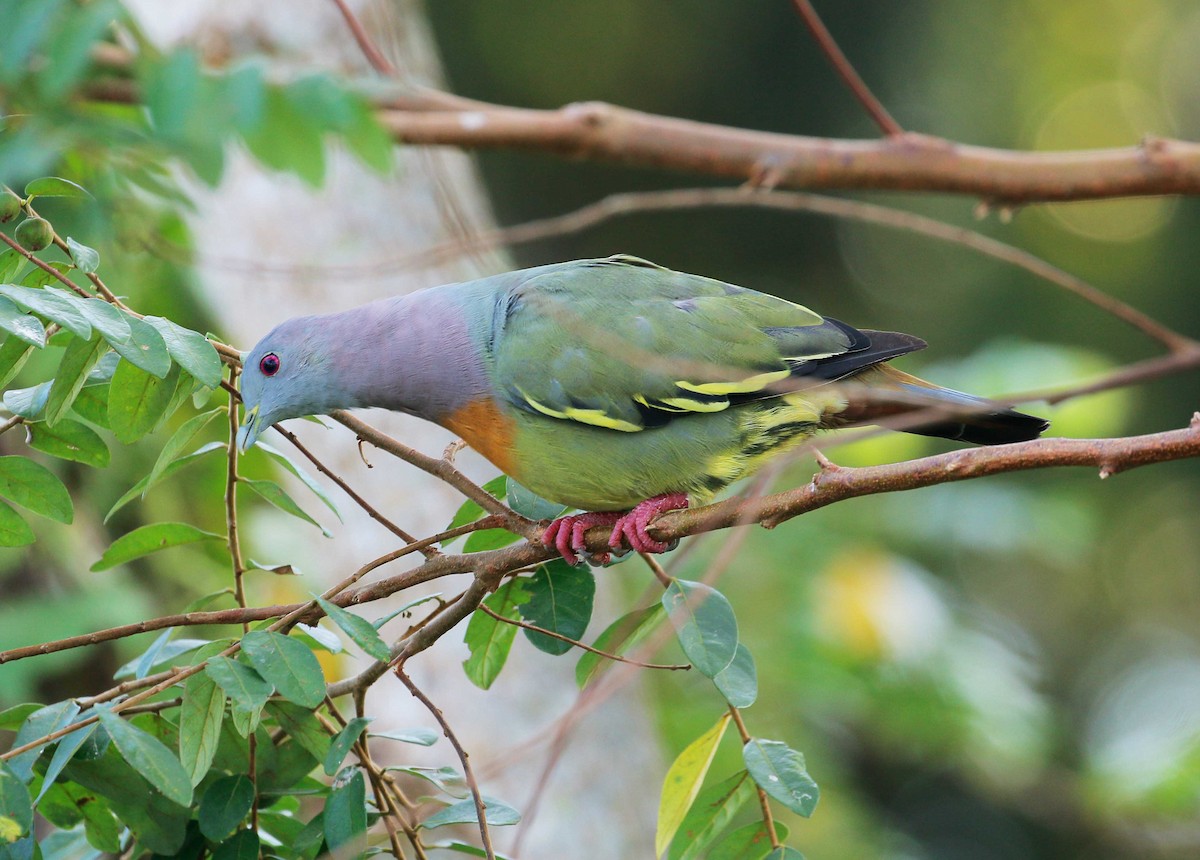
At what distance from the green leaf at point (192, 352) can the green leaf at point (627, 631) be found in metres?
0.93

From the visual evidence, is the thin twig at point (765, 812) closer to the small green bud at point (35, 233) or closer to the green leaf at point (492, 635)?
the green leaf at point (492, 635)

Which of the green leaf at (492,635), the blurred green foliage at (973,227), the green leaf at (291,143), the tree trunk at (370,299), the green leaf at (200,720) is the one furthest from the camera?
the blurred green foliage at (973,227)

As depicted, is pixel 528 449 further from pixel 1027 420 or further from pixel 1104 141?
pixel 1104 141

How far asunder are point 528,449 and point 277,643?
3.51 feet

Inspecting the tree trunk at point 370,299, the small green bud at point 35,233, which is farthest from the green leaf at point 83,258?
the tree trunk at point 370,299

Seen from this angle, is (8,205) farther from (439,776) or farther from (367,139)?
(439,776)

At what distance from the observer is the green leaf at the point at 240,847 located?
86.2 inches

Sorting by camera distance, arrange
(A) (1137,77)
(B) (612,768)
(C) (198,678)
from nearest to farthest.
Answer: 1. (C) (198,678)
2. (B) (612,768)
3. (A) (1137,77)

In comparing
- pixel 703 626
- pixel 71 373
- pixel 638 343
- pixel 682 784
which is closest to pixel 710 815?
pixel 682 784

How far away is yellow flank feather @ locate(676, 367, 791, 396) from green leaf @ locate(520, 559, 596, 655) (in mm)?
631

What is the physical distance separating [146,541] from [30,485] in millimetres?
309

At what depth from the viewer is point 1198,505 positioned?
447 inches

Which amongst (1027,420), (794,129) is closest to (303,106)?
(1027,420)

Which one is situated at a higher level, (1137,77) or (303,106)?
(303,106)
